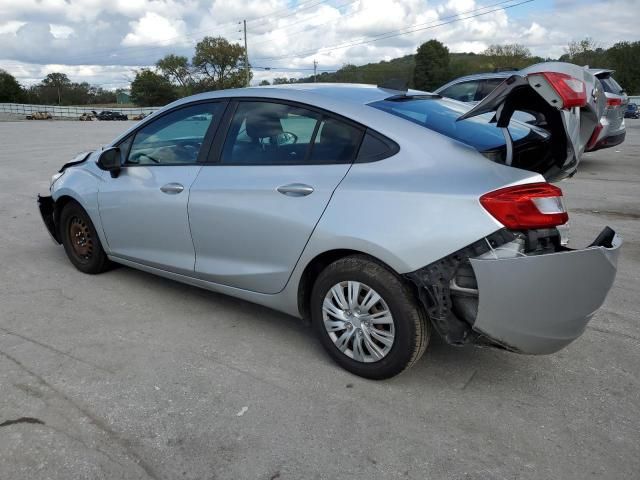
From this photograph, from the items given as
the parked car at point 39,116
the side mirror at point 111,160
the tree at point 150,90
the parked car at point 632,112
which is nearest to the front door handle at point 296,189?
the side mirror at point 111,160

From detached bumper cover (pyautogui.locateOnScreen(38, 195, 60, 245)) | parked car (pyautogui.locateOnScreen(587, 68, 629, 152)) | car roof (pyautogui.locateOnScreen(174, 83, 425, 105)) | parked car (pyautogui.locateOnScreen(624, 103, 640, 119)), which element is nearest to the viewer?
car roof (pyautogui.locateOnScreen(174, 83, 425, 105))

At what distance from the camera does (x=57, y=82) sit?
3994 inches

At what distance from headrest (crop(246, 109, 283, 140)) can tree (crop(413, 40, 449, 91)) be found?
71.8 metres

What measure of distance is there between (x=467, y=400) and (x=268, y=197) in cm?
160

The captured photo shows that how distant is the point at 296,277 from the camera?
3.21m

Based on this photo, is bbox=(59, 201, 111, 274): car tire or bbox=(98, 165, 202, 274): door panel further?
bbox=(59, 201, 111, 274): car tire

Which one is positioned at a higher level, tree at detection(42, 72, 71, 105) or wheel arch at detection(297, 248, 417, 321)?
tree at detection(42, 72, 71, 105)

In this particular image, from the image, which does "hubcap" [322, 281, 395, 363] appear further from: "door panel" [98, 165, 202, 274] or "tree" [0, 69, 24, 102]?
"tree" [0, 69, 24, 102]

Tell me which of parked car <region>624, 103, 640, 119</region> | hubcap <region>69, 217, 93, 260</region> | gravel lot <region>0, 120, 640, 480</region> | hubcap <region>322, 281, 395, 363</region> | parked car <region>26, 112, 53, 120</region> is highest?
parked car <region>26, 112, 53, 120</region>

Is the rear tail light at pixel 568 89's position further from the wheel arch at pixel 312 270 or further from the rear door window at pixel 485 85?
the rear door window at pixel 485 85

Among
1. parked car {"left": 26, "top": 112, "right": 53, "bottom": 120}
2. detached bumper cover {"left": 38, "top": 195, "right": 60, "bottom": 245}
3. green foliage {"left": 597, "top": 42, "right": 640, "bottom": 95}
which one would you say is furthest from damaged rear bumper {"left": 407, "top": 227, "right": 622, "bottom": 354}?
green foliage {"left": 597, "top": 42, "right": 640, "bottom": 95}

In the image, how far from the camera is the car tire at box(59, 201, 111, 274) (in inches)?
184

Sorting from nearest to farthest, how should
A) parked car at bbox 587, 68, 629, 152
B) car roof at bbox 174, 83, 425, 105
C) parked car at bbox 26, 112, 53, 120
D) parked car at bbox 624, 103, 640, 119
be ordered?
car roof at bbox 174, 83, 425, 105 → parked car at bbox 587, 68, 629, 152 → parked car at bbox 624, 103, 640, 119 → parked car at bbox 26, 112, 53, 120

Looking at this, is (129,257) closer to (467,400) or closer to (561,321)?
(467,400)
